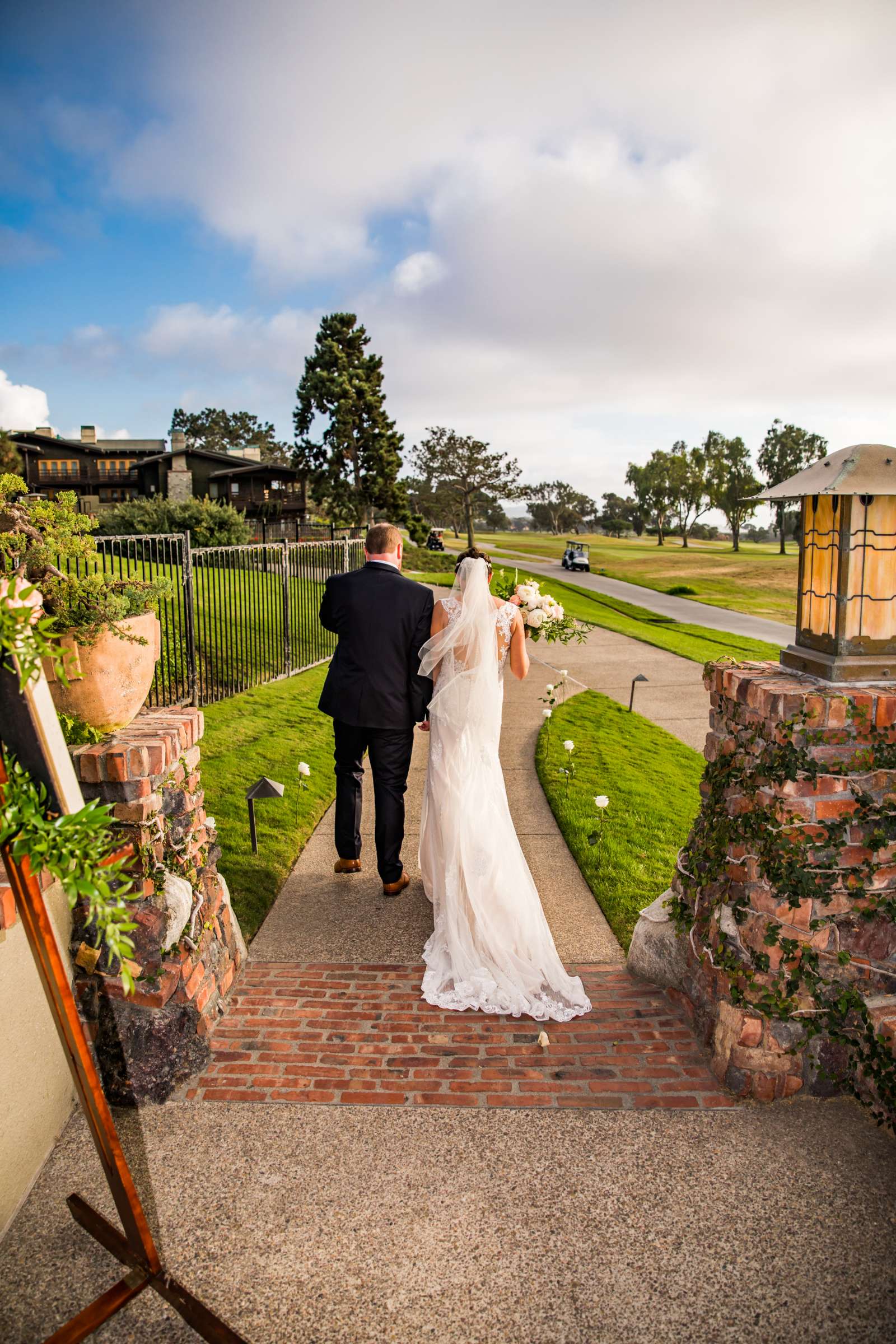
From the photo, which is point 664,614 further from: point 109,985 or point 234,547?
point 109,985

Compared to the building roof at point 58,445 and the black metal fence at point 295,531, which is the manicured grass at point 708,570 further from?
the building roof at point 58,445

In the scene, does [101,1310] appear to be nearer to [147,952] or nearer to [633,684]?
[147,952]

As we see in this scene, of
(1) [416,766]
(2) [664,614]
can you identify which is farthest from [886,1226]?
(2) [664,614]

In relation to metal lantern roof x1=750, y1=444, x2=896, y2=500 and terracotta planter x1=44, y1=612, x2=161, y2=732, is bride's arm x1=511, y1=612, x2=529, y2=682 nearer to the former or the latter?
metal lantern roof x1=750, y1=444, x2=896, y2=500

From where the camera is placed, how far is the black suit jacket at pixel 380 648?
15.9ft

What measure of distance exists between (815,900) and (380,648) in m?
2.74

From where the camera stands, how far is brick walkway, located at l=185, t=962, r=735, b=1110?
3.26 metres

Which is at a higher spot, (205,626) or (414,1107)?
(205,626)

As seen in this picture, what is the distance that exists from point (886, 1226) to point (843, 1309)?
1.34 ft

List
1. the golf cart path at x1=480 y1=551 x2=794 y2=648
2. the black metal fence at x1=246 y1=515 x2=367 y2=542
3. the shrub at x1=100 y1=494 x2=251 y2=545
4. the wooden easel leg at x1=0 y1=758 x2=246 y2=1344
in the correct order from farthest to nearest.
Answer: the black metal fence at x1=246 y1=515 x2=367 y2=542 → the shrub at x1=100 y1=494 x2=251 y2=545 → the golf cart path at x1=480 y1=551 x2=794 y2=648 → the wooden easel leg at x1=0 y1=758 x2=246 y2=1344

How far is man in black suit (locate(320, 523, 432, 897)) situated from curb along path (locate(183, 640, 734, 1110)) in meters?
0.66

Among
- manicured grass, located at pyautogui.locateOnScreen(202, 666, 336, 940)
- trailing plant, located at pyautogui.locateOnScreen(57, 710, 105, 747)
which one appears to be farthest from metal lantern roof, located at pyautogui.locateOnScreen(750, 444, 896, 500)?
manicured grass, located at pyautogui.locateOnScreen(202, 666, 336, 940)

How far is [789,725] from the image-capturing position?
3.19 m

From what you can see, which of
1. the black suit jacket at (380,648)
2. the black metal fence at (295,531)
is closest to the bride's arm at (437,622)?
the black suit jacket at (380,648)
